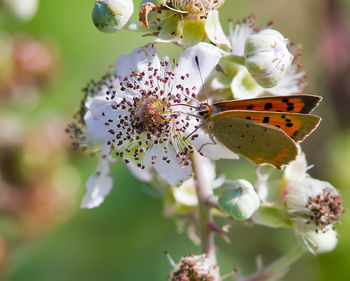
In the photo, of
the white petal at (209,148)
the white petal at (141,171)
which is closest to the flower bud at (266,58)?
the white petal at (209,148)

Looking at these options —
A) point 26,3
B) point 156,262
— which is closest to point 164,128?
point 26,3

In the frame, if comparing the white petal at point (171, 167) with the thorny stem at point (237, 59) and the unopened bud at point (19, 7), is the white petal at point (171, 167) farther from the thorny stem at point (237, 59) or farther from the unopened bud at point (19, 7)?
the unopened bud at point (19, 7)

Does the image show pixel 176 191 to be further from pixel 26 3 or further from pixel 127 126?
pixel 26 3

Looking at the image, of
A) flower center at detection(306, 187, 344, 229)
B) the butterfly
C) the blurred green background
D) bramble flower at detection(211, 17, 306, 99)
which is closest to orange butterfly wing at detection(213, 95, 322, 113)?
the butterfly

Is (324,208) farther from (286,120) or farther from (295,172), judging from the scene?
(286,120)

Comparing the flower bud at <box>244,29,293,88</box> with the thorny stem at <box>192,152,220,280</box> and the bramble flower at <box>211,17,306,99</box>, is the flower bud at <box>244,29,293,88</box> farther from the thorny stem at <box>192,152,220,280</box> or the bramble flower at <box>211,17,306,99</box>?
the thorny stem at <box>192,152,220,280</box>

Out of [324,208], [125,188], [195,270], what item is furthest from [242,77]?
[125,188]
